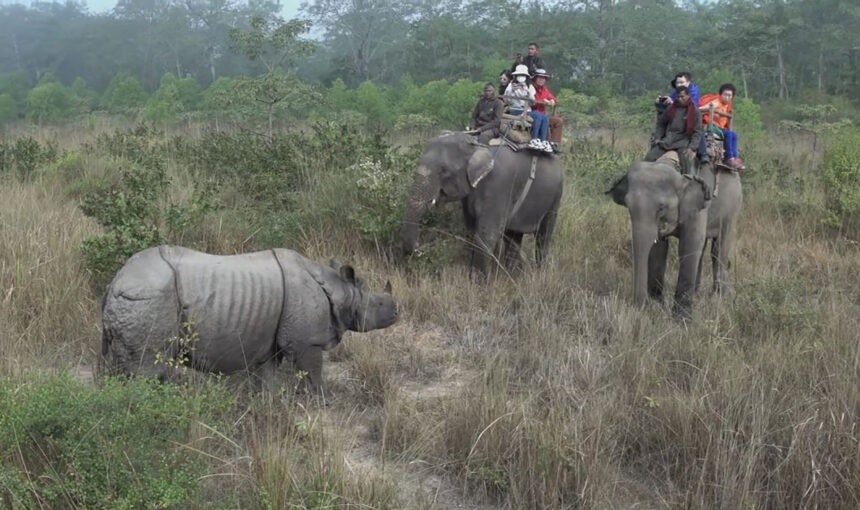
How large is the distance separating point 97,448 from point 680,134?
5929 millimetres

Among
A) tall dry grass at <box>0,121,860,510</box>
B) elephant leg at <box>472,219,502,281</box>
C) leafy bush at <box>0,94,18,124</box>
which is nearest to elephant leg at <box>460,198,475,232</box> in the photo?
elephant leg at <box>472,219,502,281</box>

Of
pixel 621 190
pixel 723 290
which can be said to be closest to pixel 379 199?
pixel 621 190

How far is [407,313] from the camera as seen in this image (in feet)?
22.7

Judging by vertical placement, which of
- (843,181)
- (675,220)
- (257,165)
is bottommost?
(843,181)

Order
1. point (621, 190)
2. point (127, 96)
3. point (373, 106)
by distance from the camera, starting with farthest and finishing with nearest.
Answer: point (127, 96) → point (373, 106) → point (621, 190)

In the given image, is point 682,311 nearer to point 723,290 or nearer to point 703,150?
point 723,290

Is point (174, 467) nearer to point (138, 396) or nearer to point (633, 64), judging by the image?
point (138, 396)

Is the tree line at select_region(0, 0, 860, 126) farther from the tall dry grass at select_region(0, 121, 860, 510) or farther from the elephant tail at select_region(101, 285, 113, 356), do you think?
the elephant tail at select_region(101, 285, 113, 356)

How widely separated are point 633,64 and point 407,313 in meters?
31.7

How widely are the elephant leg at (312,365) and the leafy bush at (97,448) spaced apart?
1089 mm

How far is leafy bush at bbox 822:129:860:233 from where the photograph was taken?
9851mm

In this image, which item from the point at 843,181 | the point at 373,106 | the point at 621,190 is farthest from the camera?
the point at 373,106

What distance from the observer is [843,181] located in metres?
10.6

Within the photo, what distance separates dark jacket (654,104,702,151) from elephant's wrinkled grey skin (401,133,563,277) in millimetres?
1376
